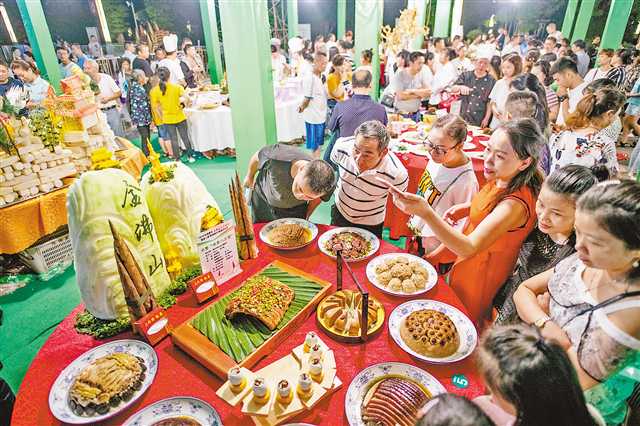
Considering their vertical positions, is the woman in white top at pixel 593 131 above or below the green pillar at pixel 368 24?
below

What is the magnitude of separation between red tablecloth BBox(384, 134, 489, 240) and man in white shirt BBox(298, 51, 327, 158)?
2.93 m

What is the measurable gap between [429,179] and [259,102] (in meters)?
2.85

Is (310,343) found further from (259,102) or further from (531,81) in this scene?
(531,81)

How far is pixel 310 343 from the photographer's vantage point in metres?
1.61

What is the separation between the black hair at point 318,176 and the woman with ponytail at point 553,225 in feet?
4.45

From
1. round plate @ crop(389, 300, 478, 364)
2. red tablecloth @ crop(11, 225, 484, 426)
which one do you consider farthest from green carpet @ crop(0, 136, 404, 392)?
round plate @ crop(389, 300, 478, 364)

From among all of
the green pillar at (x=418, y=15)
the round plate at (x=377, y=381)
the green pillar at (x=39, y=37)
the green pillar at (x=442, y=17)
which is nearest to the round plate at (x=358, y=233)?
the round plate at (x=377, y=381)

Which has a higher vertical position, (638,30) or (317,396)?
(638,30)

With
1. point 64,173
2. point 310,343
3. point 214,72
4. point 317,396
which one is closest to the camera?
point 317,396

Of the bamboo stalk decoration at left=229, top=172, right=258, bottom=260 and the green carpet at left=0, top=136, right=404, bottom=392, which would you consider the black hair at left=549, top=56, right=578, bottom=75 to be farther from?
the green carpet at left=0, top=136, right=404, bottom=392

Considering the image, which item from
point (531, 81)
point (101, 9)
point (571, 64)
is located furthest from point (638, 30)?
point (101, 9)

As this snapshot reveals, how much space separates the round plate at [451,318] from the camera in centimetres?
164

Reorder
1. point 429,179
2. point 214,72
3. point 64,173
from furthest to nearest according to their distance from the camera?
point 214,72 → point 64,173 → point 429,179

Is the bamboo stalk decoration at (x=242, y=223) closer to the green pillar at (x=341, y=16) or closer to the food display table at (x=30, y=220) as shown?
the food display table at (x=30, y=220)
